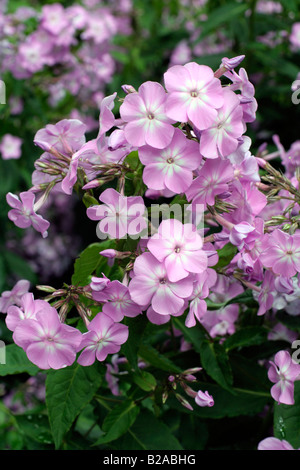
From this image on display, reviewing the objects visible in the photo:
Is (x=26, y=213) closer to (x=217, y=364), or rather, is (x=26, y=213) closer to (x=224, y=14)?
(x=217, y=364)

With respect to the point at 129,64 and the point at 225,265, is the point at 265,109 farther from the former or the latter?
the point at 225,265

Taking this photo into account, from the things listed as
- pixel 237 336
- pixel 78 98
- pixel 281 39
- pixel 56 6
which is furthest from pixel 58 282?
pixel 237 336

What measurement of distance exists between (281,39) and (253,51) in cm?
30

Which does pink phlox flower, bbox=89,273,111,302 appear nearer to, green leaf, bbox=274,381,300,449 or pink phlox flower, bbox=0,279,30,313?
→ pink phlox flower, bbox=0,279,30,313

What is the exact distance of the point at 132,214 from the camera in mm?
749

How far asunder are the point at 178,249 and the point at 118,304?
10 centimetres

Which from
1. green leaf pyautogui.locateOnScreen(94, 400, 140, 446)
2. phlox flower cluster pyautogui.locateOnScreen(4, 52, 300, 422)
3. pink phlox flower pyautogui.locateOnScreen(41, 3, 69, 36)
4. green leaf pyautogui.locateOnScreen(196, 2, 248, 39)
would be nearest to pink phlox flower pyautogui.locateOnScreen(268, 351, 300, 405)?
phlox flower cluster pyautogui.locateOnScreen(4, 52, 300, 422)

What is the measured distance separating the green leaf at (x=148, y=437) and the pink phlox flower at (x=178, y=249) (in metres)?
0.35

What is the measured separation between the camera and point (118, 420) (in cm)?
92

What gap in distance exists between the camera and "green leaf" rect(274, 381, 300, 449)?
2.79ft

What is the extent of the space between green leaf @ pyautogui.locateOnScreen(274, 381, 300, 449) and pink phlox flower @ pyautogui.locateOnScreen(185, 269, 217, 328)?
8.3 inches

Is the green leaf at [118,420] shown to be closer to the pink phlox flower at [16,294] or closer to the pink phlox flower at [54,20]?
the pink phlox flower at [16,294]

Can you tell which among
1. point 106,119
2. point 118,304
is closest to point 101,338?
point 118,304

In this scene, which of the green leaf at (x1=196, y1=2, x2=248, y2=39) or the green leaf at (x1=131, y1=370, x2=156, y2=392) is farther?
the green leaf at (x1=196, y1=2, x2=248, y2=39)
